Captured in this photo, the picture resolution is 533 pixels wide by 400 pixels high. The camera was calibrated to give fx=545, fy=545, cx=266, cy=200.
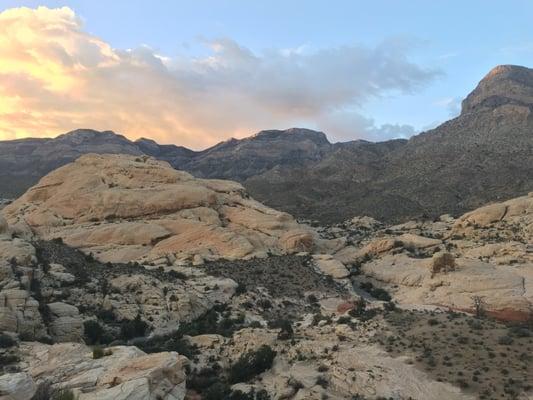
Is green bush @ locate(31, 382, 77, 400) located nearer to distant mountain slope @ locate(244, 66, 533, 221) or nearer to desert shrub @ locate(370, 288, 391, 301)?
desert shrub @ locate(370, 288, 391, 301)

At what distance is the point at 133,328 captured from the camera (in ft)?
116

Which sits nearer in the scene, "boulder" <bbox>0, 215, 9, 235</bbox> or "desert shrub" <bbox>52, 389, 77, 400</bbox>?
"desert shrub" <bbox>52, 389, 77, 400</bbox>

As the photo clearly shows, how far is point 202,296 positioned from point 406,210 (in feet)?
206

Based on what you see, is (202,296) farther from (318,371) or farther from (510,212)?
(510,212)

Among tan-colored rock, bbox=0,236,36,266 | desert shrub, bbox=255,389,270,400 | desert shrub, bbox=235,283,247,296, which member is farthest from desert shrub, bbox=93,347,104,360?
desert shrub, bbox=235,283,247,296

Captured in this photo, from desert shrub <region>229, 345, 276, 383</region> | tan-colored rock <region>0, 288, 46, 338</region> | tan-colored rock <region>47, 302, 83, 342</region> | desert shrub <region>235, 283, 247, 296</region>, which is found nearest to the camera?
desert shrub <region>229, 345, 276, 383</region>

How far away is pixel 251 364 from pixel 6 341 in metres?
12.2

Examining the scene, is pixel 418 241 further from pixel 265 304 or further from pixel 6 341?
pixel 6 341

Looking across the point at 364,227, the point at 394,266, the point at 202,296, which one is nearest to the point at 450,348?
the point at 202,296

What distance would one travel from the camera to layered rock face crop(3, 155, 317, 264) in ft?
184

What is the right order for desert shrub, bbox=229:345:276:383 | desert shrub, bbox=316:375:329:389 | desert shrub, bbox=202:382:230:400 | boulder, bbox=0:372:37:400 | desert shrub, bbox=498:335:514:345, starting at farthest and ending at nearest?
desert shrub, bbox=498:335:514:345 < desert shrub, bbox=229:345:276:383 < desert shrub, bbox=316:375:329:389 < desert shrub, bbox=202:382:230:400 < boulder, bbox=0:372:37:400

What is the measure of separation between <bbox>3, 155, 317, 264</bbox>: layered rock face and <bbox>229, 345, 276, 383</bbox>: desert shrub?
23377mm

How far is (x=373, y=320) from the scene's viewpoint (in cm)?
3547

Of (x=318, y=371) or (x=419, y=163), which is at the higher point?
(x=419, y=163)
